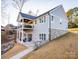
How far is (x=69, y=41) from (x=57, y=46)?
139mm

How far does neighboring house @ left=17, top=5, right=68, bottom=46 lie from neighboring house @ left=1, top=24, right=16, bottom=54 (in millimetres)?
77

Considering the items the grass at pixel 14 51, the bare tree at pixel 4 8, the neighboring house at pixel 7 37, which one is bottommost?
the grass at pixel 14 51

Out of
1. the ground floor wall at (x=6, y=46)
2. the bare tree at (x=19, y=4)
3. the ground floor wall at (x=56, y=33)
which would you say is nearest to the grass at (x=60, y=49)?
the ground floor wall at (x=56, y=33)

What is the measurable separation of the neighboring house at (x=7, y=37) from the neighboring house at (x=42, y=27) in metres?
0.08

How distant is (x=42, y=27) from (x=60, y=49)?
308mm

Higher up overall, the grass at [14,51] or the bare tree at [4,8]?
the bare tree at [4,8]

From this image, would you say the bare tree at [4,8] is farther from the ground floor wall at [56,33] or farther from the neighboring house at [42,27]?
the ground floor wall at [56,33]

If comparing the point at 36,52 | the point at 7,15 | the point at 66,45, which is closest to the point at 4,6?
the point at 7,15

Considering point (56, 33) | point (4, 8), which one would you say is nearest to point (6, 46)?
point (4, 8)

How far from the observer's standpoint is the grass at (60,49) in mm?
2014

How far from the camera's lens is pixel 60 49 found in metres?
2.05

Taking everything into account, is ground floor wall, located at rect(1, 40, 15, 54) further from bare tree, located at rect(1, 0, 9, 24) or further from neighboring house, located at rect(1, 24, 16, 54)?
bare tree, located at rect(1, 0, 9, 24)

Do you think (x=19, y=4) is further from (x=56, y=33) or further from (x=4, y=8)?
(x=56, y=33)

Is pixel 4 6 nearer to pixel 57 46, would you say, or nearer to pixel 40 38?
pixel 40 38
